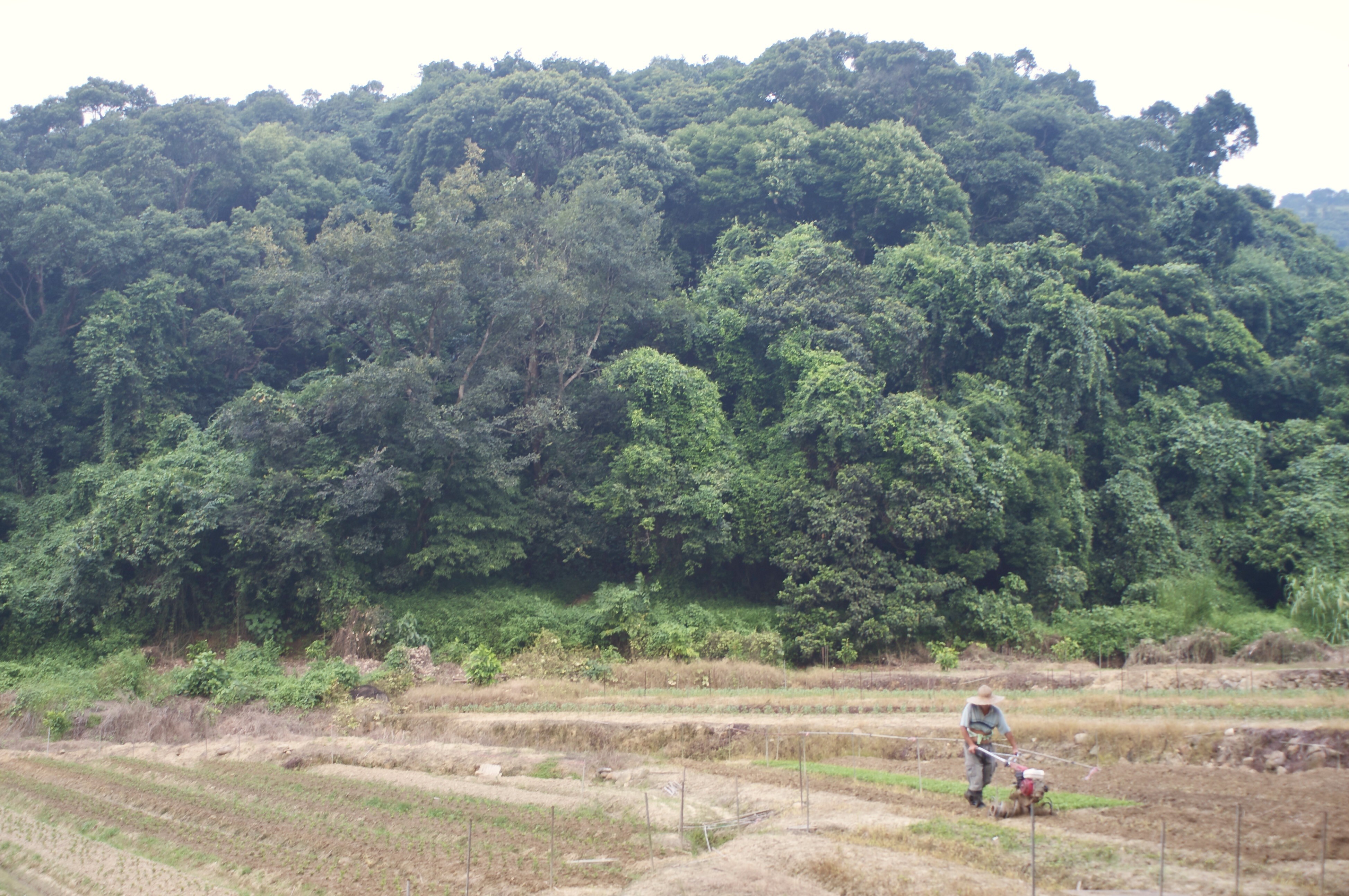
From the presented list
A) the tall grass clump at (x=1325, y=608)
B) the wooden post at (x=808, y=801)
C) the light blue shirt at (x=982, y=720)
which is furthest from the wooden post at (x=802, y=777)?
the tall grass clump at (x=1325, y=608)

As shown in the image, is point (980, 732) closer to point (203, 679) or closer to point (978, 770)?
point (978, 770)

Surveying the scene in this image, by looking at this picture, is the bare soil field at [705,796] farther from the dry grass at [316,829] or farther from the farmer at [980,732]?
the farmer at [980,732]

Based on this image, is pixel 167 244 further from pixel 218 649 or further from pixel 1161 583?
pixel 1161 583

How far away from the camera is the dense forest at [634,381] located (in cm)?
2720

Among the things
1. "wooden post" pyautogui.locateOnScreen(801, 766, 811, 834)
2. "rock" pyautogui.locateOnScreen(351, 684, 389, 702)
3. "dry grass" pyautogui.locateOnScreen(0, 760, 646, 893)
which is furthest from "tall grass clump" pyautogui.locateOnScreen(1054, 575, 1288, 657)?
"rock" pyautogui.locateOnScreen(351, 684, 389, 702)

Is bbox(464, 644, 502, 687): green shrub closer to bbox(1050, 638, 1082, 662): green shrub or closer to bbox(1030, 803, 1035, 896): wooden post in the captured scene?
bbox(1050, 638, 1082, 662): green shrub

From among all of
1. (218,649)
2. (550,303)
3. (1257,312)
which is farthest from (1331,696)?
(218,649)

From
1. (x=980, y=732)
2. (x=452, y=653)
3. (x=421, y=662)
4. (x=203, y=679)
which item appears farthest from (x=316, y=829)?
(x=452, y=653)

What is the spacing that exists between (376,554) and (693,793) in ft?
58.1

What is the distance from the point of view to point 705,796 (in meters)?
13.8

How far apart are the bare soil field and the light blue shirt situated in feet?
3.34

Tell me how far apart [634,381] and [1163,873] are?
886 inches

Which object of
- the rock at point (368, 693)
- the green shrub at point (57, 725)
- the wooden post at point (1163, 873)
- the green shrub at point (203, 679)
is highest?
the wooden post at point (1163, 873)

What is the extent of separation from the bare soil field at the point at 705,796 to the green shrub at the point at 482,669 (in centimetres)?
227
